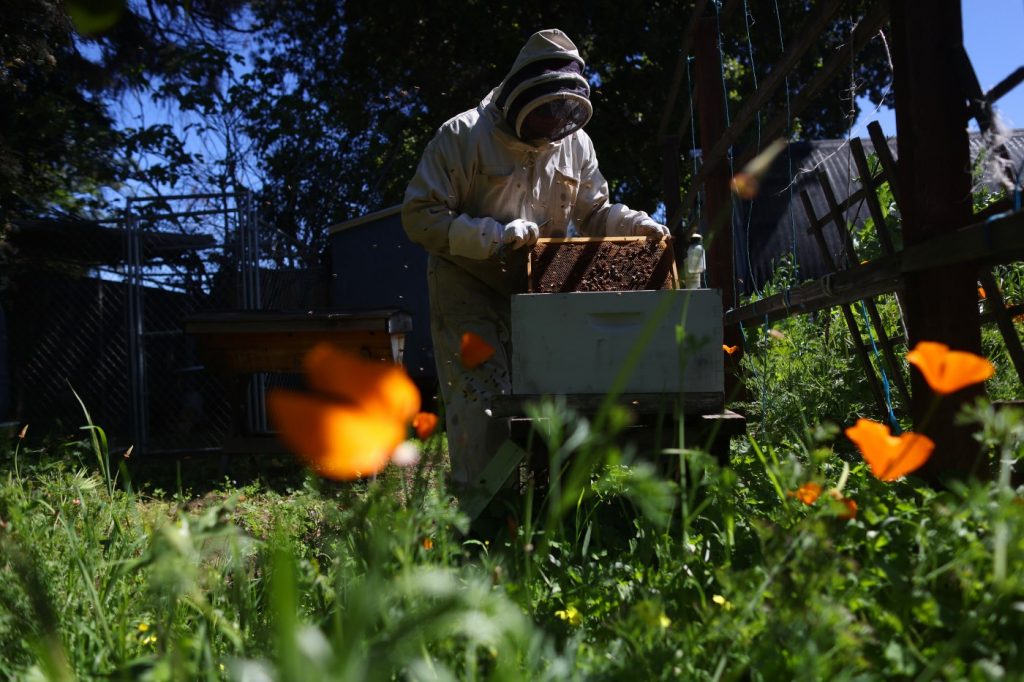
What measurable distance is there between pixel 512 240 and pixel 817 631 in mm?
1883

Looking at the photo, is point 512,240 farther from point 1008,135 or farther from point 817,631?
point 817,631

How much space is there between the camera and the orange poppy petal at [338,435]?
79 cm

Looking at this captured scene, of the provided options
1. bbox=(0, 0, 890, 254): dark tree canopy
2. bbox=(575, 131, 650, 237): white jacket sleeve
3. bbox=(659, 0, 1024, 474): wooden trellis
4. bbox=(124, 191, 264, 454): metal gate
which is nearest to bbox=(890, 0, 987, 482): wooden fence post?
bbox=(659, 0, 1024, 474): wooden trellis

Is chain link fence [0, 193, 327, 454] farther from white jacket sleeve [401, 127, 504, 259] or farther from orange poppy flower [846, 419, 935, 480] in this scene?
orange poppy flower [846, 419, 935, 480]

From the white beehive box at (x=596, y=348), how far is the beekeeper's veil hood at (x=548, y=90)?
844mm

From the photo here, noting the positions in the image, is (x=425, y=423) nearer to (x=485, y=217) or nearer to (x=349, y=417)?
(x=349, y=417)

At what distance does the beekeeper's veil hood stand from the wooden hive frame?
0.48 m

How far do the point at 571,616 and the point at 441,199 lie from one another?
6.32 ft

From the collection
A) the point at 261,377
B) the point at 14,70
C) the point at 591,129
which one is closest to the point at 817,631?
the point at 261,377

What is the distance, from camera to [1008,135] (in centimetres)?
189

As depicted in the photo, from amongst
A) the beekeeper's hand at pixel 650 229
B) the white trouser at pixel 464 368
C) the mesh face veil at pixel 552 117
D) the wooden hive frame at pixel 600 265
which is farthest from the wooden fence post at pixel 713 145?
the wooden hive frame at pixel 600 265

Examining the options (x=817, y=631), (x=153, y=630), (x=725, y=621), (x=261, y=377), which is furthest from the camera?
(x=261, y=377)

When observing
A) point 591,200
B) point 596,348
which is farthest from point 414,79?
point 596,348

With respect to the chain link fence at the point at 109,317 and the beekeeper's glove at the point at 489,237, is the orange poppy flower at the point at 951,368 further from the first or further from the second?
the chain link fence at the point at 109,317
